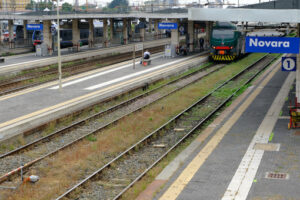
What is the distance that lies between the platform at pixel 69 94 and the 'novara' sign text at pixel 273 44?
8.17 metres

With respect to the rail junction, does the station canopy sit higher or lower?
higher

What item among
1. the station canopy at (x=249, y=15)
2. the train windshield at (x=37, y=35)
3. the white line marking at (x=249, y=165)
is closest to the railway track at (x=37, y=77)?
the station canopy at (x=249, y=15)

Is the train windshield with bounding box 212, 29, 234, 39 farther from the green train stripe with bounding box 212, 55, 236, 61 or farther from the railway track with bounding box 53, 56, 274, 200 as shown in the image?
the railway track with bounding box 53, 56, 274, 200

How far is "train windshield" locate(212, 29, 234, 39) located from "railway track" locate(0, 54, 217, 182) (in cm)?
1317

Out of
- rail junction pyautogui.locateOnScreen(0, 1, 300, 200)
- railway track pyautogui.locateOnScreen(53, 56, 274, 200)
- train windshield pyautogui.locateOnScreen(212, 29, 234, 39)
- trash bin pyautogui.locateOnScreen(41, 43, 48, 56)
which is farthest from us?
A: trash bin pyautogui.locateOnScreen(41, 43, 48, 56)

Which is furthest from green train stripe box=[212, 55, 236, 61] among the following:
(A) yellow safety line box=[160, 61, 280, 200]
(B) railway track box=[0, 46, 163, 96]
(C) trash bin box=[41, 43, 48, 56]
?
(A) yellow safety line box=[160, 61, 280, 200]

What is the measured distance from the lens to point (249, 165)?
1156 cm

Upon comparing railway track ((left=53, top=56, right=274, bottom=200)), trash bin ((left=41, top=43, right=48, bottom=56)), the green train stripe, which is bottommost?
railway track ((left=53, top=56, right=274, bottom=200))

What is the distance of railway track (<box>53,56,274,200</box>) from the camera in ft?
33.5

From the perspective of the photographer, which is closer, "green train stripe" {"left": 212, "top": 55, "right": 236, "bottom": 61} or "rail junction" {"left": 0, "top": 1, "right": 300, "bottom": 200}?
"rail junction" {"left": 0, "top": 1, "right": 300, "bottom": 200}

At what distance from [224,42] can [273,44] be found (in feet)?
69.7

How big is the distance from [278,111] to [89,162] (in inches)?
375

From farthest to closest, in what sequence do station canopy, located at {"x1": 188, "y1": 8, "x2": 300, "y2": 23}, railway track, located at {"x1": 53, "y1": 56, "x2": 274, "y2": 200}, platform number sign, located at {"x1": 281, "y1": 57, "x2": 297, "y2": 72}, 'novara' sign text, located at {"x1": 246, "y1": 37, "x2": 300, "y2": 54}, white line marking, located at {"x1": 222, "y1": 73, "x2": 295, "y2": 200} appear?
platform number sign, located at {"x1": 281, "y1": 57, "x2": 297, "y2": 72} < station canopy, located at {"x1": 188, "y1": 8, "x2": 300, "y2": 23} < 'novara' sign text, located at {"x1": 246, "y1": 37, "x2": 300, "y2": 54} < railway track, located at {"x1": 53, "y1": 56, "x2": 274, "y2": 200} < white line marking, located at {"x1": 222, "y1": 73, "x2": 295, "y2": 200}

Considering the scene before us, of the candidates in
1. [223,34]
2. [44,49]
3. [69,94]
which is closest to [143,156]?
[69,94]
